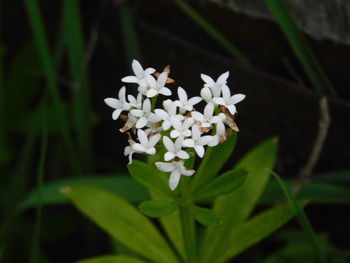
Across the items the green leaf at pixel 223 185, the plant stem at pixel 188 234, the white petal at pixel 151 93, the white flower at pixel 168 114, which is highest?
the white petal at pixel 151 93

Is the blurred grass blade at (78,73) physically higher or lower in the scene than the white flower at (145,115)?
higher

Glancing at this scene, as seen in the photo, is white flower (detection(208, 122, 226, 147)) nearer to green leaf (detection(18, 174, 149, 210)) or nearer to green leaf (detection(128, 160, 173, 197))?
green leaf (detection(128, 160, 173, 197))

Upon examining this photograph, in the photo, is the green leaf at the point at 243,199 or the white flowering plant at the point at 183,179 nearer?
the white flowering plant at the point at 183,179

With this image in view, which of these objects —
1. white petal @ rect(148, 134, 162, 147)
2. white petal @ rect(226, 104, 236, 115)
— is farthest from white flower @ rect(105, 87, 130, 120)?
white petal @ rect(226, 104, 236, 115)

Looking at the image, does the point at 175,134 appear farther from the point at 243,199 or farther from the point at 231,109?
the point at 243,199

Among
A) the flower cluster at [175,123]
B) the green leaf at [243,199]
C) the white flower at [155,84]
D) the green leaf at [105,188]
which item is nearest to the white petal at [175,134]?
the flower cluster at [175,123]

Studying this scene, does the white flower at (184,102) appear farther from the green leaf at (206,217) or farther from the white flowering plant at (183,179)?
the green leaf at (206,217)

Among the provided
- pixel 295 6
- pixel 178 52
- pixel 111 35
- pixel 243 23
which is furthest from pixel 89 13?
pixel 295 6
